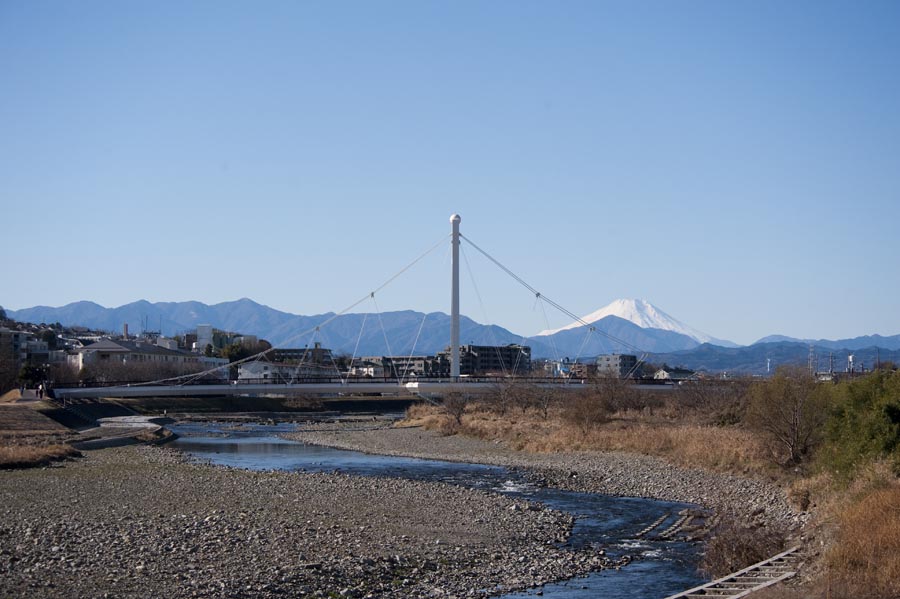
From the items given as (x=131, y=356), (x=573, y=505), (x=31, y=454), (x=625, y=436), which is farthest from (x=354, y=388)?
(x=131, y=356)

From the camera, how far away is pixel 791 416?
1192 inches

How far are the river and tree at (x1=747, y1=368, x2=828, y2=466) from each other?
23.0ft

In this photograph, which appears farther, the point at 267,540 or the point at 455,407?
the point at 455,407

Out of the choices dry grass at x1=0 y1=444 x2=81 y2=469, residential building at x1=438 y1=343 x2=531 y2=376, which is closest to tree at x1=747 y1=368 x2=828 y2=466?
dry grass at x1=0 y1=444 x2=81 y2=469

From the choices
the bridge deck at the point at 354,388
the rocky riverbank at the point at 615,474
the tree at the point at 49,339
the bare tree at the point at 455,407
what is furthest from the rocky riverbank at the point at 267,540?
the tree at the point at 49,339

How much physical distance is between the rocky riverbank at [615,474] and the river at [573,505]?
1154mm

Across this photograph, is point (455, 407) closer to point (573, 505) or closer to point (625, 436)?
point (625, 436)

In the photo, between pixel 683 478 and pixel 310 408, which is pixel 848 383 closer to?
pixel 683 478

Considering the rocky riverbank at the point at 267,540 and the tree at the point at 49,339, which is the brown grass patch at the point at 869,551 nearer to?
the rocky riverbank at the point at 267,540

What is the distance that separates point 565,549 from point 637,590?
3.43 m

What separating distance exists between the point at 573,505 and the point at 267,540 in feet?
34.4

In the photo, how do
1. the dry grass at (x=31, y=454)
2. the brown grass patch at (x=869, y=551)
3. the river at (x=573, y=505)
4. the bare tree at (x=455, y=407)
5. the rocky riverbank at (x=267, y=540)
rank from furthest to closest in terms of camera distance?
the bare tree at (x=455, y=407), the dry grass at (x=31, y=454), the river at (x=573, y=505), the rocky riverbank at (x=267, y=540), the brown grass patch at (x=869, y=551)

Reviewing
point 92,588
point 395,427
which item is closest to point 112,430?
point 395,427

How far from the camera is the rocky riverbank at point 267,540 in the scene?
14203mm
